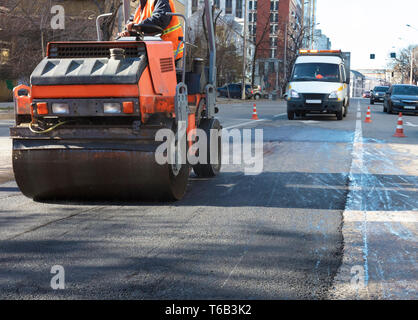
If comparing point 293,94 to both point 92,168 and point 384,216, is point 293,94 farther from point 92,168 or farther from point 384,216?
point 92,168

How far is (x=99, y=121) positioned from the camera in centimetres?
588

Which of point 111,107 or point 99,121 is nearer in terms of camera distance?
point 111,107

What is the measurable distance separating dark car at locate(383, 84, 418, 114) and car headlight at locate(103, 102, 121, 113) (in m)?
26.4

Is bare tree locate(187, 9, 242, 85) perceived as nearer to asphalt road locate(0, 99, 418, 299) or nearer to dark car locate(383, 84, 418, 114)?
dark car locate(383, 84, 418, 114)

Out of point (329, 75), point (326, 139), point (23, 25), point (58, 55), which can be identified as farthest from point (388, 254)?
point (23, 25)

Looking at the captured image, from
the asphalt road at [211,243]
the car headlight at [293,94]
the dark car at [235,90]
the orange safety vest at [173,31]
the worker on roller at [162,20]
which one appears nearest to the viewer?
the asphalt road at [211,243]

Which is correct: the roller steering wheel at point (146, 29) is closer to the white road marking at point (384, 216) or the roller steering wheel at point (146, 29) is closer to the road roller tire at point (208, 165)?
the road roller tire at point (208, 165)

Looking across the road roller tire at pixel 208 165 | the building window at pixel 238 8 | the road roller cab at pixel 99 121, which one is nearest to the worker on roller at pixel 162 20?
the road roller cab at pixel 99 121

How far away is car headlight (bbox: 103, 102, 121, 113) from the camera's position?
5484 millimetres

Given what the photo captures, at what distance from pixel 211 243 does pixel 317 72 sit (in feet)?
60.5

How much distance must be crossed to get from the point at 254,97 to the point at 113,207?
58719mm

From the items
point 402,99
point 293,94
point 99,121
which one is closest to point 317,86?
point 293,94

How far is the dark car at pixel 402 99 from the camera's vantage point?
29.4 m

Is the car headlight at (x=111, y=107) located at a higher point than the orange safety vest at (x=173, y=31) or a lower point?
lower
